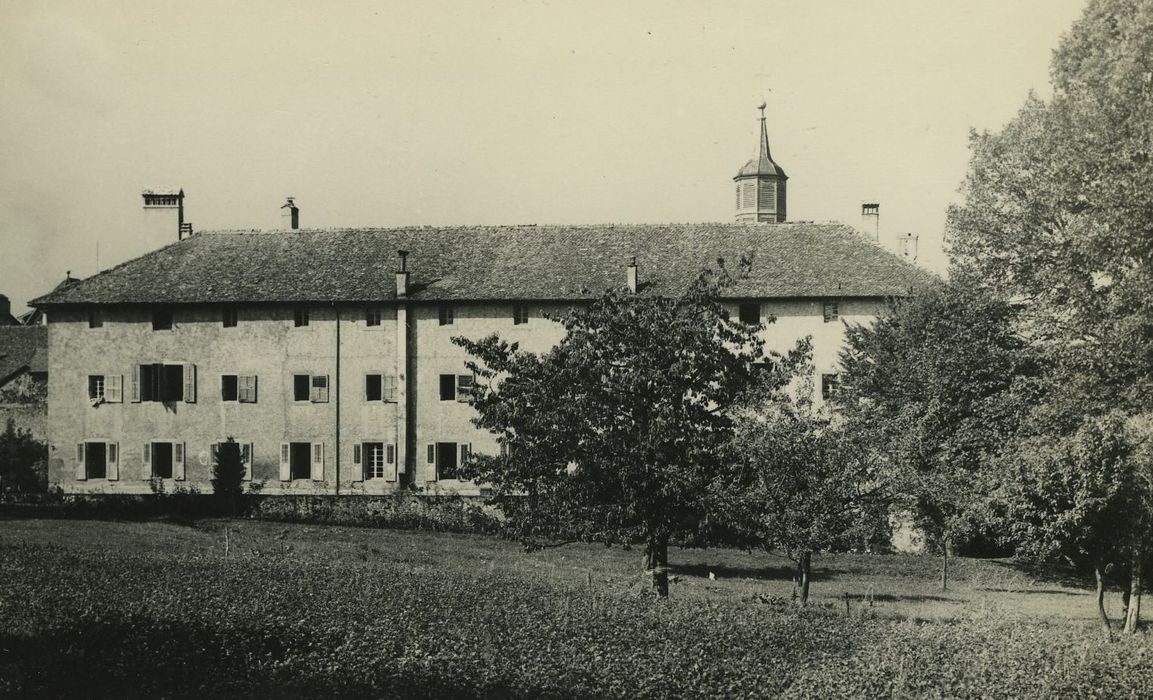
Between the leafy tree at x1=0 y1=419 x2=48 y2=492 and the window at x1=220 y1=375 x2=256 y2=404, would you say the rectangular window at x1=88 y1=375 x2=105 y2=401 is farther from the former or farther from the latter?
the leafy tree at x1=0 y1=419 x2=48 y2=492

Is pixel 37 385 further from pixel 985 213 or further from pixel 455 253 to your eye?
pixel 985 213

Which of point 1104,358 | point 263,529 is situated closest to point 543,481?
point 1104,358

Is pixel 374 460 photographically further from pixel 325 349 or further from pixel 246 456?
pixel 246 456

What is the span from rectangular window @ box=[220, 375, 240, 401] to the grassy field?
16.1 meters

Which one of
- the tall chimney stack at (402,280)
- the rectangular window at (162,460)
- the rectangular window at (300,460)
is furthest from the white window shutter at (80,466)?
the tall chimney stack at (402,280)

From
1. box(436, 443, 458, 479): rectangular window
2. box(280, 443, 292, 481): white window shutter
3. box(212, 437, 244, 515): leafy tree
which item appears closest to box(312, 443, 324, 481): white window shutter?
box(280, 443, 292, 481): white window shutter

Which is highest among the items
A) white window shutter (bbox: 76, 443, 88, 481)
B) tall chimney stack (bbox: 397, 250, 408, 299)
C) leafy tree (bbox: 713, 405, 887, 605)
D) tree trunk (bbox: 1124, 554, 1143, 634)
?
tall chimney stack (bbox: 397, 250, 408, 299)

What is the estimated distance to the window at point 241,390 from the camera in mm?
40406

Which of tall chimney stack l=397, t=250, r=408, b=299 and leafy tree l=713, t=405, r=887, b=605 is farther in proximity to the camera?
tall chimney stack l=397, t=250, r=408, b=299

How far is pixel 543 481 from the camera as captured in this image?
20.2 metres

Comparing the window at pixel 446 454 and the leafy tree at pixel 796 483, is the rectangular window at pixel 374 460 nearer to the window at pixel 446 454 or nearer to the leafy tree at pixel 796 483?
the window at pixel 446 454

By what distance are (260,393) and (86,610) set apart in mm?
24851

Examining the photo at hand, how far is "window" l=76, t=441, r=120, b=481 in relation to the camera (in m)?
40.6

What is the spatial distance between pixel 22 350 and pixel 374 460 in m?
29.3
